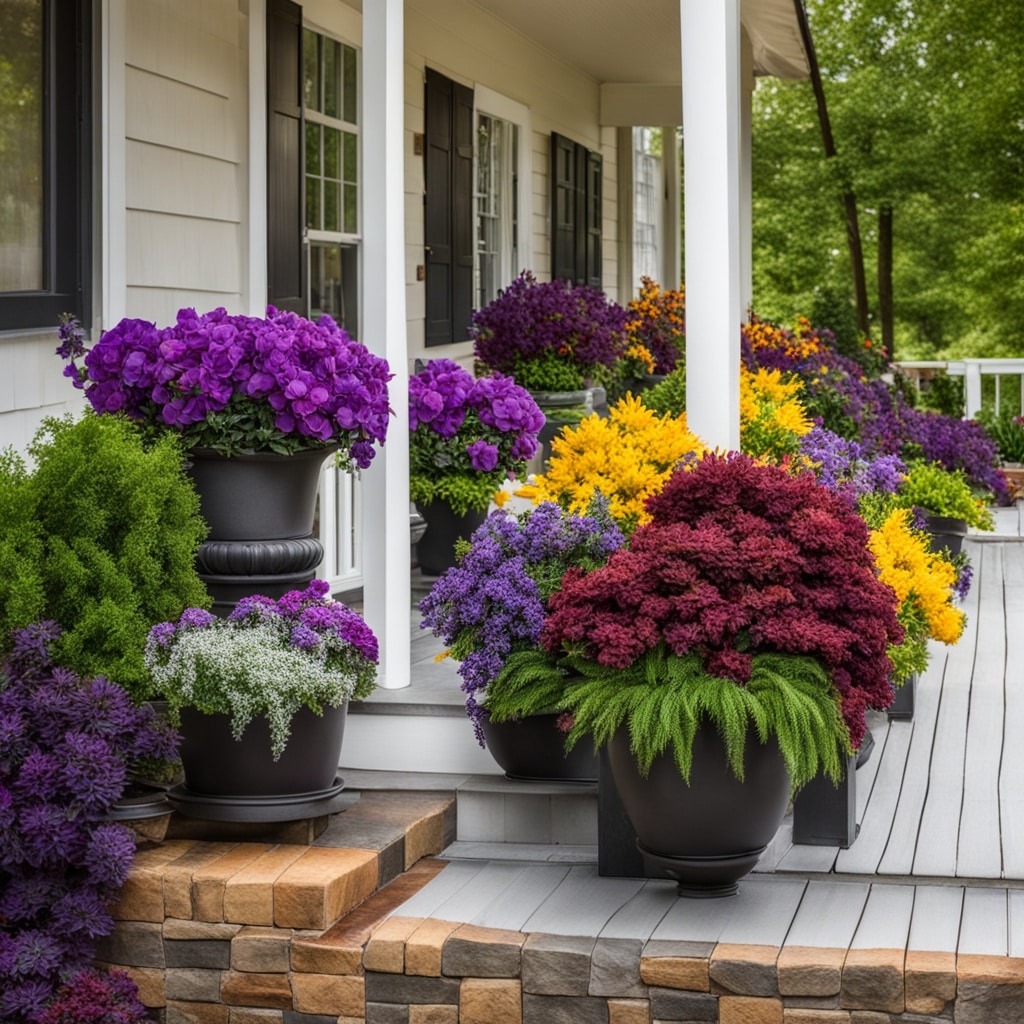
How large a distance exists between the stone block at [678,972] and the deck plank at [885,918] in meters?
0.32

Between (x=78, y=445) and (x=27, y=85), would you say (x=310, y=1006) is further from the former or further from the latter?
(x=27, y=85)

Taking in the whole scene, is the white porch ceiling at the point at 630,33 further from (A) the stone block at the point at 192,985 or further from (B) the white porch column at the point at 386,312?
(A) the stone block at the point at 192,985

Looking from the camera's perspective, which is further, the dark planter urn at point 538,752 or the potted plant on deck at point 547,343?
the potted plant on deck at point 547,343

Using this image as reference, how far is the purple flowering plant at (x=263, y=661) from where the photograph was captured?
144 inches

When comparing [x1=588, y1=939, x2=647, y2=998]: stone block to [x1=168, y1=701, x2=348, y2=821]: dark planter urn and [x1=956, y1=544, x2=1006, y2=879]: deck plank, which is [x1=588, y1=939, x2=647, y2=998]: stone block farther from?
[x1=956, y1=544, x2=1006, y2=879]: deck plank

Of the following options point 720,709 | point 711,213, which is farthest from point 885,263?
point 720,709

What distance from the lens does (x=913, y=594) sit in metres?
4.85

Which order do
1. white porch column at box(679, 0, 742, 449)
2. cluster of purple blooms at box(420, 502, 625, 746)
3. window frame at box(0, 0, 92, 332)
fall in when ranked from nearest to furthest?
cluster of purple blooms at box(420, 502, 625, 746)
white porch column at box(679, 0, 742, 449)
window frame at box(0, 0, 92, 332)

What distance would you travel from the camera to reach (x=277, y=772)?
12.4 ft

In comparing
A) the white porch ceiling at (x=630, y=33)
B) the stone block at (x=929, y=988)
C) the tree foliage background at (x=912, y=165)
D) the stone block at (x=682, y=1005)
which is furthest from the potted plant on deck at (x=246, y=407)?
the tree foliage background at (x=912, y=165)

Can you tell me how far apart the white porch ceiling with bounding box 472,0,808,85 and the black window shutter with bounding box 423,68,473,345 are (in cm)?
76

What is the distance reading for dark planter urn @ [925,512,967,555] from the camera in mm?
6961

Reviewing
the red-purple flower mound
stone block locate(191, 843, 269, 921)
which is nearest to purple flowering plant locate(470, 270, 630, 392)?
the red-purple flower mound

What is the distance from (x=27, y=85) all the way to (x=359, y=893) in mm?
2437
